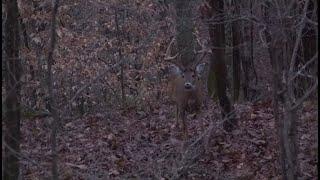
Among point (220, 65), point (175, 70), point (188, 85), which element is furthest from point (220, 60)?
point (175, 70)

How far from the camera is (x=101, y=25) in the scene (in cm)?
2025

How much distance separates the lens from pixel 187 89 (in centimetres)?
1118

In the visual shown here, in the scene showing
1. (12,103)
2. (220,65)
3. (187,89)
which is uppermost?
(12,103)

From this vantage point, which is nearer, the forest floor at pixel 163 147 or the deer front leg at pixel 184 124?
the forest floor at pixel 163 147

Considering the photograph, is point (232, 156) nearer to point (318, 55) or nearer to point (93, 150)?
point (93, 150)

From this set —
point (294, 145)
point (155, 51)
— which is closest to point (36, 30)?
point (155, 51)

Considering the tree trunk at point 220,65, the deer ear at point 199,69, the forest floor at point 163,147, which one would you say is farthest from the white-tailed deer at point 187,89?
the tree trunk at point 220,65

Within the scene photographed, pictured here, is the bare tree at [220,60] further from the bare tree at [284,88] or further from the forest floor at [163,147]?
the bare tree at [284,88]

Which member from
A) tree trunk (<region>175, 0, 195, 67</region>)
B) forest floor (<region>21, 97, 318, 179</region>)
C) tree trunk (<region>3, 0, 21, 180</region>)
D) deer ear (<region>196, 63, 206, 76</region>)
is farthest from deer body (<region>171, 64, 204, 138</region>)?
tree trunk (<region>3, 0, 21, 180</region>)

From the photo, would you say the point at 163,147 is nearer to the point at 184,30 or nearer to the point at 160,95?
the point at 184,30

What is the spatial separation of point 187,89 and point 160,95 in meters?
8.91

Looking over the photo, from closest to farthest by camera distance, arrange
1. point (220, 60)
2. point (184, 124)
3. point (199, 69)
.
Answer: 1. point (220, 60)
2. point (184, 124)
3. point (199, 69)

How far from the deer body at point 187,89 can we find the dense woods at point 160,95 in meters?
0.02

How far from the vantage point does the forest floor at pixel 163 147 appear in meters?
7.80
